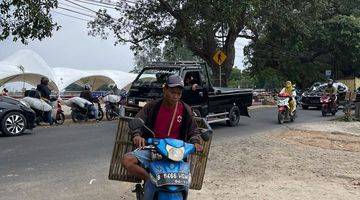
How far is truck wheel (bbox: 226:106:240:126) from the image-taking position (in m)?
17.1

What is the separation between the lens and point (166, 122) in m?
5.26

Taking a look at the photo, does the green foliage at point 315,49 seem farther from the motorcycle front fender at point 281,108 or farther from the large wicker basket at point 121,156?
the large wicker basket at point 121,156

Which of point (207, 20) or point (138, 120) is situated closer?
point (138, 120)

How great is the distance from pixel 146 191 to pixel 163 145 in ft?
1.76

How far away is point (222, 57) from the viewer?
23.6 meters

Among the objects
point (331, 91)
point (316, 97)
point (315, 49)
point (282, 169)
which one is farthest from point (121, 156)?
point (315, 49)

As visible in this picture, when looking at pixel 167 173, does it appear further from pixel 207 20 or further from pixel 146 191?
pixel 207 20

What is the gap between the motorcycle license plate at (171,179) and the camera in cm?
446

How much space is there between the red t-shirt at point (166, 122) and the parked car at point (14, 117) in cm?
898

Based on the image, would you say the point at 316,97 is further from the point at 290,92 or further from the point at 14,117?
the point at 14,117

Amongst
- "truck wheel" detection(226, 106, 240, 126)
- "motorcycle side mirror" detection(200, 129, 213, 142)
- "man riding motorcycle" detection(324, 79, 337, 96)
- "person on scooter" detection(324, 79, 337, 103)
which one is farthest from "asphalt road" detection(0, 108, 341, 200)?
"man riding motorcycle" detection(324, 79, 337, 96)

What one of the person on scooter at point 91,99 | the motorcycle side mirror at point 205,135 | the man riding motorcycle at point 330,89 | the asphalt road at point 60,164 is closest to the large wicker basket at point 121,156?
the motorcycle side mirror at point 205,135

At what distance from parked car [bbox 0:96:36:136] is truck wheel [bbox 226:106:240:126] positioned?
661 centimetres

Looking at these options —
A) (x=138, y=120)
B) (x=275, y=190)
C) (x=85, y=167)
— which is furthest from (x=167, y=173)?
(x=85, y=167)
